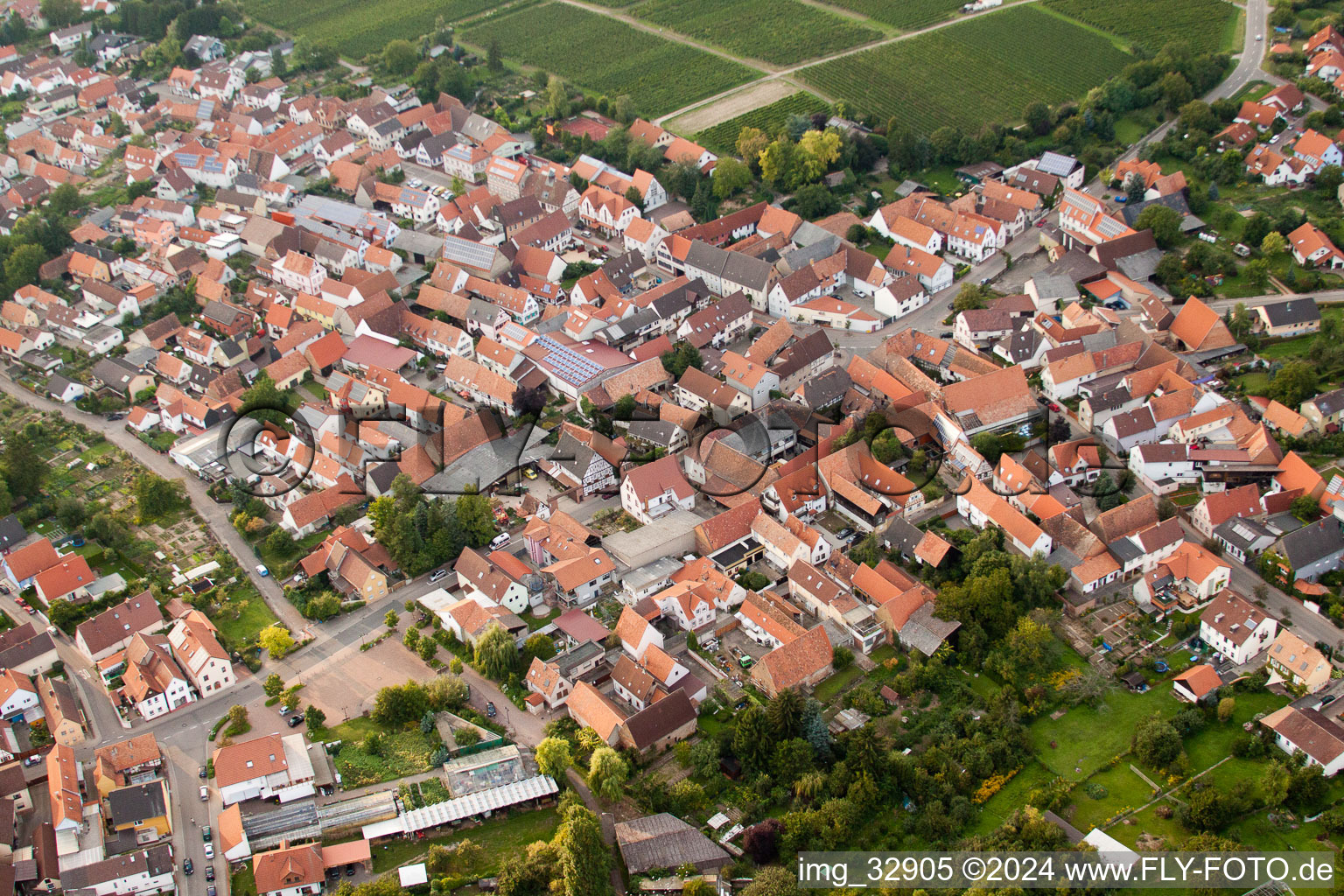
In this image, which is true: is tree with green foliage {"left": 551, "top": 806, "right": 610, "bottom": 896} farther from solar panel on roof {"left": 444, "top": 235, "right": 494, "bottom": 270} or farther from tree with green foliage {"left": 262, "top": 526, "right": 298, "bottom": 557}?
solar panel on roof {"left": 444, "top": 235, "right": 494, "bottom": 270}

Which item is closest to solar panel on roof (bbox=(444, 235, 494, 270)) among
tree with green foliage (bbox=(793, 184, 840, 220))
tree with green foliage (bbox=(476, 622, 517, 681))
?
tree with green foliage (bbox=(793, 184, 840, 220))

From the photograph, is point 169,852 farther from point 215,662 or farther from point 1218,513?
point 1218,513

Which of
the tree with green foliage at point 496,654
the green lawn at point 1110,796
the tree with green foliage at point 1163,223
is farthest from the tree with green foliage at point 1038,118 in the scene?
the tree with green foliage at point 496,654

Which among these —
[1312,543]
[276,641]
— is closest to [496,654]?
[276,641]

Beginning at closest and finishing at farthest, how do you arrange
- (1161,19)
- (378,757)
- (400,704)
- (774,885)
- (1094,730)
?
(774,885), (1094,730), (378,757), (400,704), (1161,19)

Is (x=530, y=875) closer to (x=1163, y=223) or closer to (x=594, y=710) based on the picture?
(x=594, y=710)

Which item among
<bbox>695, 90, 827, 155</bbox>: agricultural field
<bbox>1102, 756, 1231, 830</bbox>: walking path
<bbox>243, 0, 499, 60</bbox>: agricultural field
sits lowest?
<bbox>1102, 756, 1231, 830</bbox>: walking path

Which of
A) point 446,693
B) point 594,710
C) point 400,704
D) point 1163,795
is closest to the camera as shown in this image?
point 1163,795
